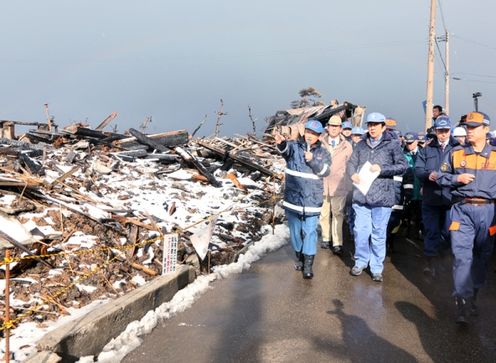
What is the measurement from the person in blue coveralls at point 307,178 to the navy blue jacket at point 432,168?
145 centimetres

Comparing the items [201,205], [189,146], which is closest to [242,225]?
[201,205]

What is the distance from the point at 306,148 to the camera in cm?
611

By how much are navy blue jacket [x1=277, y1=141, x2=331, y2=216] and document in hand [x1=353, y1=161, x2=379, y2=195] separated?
496 millimetres

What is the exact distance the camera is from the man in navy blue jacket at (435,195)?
6277mm

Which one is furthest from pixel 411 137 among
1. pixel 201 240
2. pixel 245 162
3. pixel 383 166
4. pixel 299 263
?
pixel 245 162

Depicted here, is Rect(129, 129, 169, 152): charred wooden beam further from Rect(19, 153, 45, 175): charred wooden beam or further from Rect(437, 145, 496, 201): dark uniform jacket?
Rect(437, 145, 496, 201): dark uniform jacket

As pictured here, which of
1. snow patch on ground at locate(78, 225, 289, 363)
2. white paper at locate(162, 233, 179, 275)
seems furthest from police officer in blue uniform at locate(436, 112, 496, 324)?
white paper at locate(162, 233, 179, 275)

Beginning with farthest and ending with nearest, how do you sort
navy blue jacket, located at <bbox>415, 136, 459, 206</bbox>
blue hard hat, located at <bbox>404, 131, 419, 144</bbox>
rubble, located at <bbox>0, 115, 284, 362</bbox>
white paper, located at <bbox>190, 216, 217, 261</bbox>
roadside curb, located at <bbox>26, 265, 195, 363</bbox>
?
blue hard hat, located at <bbox>404, 131, 419, 144</bbox> → navy blue jacket, located at <bbox>415, 136, 459, 206</bbox> → white paper, located at <bbox>190, 216, 217, 261</bbox> → rubble, located at <bbox>0, 115, 284, 362</bbox> → roadside curb, located at <bbox>26, 265, 195, 363</bbox>

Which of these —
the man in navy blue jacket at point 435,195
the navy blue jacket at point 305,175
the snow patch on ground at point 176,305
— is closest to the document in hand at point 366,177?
the navy blue jacket at point 305,175

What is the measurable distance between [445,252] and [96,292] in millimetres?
5105

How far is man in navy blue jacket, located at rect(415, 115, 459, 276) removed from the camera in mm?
6277

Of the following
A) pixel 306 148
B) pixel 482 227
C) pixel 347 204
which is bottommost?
pixel 347 204

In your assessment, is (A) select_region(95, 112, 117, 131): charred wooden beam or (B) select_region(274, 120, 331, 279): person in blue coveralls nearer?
(B) select_region(274, 120, 331, 279): person in blue coveralls

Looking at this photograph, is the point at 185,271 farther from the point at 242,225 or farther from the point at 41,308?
the point at 242,225
